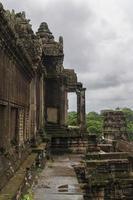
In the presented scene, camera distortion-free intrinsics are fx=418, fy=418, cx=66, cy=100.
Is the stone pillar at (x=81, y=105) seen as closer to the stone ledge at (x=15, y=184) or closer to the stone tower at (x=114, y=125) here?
the stone tower at (x=114, y=125)

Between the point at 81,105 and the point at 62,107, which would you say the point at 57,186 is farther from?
the point at 81,105

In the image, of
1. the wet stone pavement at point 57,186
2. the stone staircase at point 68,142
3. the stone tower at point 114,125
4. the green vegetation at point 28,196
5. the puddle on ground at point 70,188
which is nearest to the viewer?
the green vegetation at point 28,196

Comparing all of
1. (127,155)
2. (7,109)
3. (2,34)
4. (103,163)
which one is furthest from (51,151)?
(2,34)

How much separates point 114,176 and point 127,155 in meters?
2.41

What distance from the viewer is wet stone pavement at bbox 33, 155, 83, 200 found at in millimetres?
8773

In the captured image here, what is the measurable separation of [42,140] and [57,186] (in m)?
9.59

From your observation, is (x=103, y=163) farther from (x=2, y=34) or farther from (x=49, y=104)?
(x=49, y=104)

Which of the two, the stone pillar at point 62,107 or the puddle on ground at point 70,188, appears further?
the stone pillar at point 62,107

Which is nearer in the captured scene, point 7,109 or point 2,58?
point 2,58

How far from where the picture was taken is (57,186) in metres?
10.2

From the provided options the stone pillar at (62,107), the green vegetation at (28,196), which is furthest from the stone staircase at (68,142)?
the green vegetation at (28,196)

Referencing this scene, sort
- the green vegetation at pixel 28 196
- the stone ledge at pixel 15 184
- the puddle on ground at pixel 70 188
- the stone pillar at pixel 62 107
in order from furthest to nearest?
the stone pillar at pixel 62 107, the puddle on ground at pixel 70 188, the green vegetation at pixel 28 196, the stone ledge at pixel 15 184

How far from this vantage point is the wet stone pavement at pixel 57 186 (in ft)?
28.8

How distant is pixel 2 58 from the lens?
25.8ft
